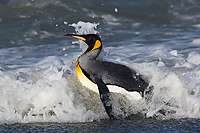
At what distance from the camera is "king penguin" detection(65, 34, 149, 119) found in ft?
12.1

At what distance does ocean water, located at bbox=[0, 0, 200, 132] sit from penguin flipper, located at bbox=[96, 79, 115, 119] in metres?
0.10

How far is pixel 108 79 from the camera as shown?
3.77 meters

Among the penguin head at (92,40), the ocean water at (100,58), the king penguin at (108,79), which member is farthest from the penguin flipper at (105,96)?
the penguin head at (92,40)

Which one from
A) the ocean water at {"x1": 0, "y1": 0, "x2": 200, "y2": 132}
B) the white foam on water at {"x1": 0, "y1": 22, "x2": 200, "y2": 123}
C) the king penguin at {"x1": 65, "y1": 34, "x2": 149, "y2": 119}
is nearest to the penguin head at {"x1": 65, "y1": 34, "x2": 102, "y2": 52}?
the king penguin at {"x1": 65, "y1": 34, "x2": 149, "y2": 119}

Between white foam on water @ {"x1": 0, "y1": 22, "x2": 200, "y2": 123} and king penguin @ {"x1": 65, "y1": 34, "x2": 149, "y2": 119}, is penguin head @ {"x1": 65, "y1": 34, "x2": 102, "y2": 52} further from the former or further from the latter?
white foam on water @ {"x1": 0, "y1": 22, "x2": 200, "y2": 123}

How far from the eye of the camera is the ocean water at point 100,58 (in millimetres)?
3486

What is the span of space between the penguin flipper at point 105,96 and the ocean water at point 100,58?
0.10 m

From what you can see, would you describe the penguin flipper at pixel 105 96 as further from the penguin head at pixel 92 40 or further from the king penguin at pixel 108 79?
the penguin head at pixel 92 40

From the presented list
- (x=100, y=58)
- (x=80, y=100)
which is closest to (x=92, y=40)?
(x=100, y=58)

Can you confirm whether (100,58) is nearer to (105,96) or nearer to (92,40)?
(92,40)

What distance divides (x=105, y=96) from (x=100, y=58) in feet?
2.85

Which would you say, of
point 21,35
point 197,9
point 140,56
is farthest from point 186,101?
point 197,9

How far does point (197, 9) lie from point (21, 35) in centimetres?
652

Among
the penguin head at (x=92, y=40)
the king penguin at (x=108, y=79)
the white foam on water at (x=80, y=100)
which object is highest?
the penguin head at (x=92, y=40)
